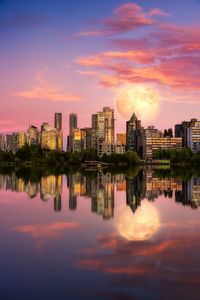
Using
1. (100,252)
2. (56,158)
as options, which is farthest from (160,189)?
(56,158)

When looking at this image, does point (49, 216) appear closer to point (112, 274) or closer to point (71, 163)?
point (112, 274)

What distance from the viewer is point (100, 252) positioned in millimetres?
16812

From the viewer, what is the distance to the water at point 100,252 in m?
12.4

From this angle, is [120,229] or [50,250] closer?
[50,250]

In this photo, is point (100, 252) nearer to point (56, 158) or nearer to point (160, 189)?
point (160, 189)

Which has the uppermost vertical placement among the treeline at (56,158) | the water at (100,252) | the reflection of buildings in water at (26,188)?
the treeline at (56,158)

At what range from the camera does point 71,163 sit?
174 m

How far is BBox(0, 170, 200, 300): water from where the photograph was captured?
40.8 ft

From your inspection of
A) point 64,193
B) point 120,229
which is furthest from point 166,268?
point 64,193

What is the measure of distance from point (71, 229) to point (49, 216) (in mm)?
5376

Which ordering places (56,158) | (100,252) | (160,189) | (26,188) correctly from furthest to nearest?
(56,158) < (26,188) < (160,189) < (100,252)

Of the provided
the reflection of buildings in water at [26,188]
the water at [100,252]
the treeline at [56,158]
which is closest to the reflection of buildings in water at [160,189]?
the water at [100,252]

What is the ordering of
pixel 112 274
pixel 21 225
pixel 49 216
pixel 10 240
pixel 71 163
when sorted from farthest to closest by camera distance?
pixel 71 163 → pixel 49 216 → pixel 21 225 → pixel 10 240 → pixel 112 274

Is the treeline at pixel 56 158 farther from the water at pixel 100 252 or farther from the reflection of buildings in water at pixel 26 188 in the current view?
the water at pixel 100 252
